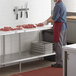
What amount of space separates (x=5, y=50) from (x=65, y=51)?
2364 millimetres

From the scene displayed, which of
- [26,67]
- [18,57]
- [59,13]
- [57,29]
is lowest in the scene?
[26,67]

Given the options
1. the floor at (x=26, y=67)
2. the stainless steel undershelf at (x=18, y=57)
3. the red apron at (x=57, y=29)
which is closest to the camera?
the stainless steel undershelf at (x=18, y=57)

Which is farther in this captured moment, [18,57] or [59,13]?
[59,13]

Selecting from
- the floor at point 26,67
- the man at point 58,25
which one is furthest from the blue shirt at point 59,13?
the floor at point 26,67

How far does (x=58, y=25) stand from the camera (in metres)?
6.29

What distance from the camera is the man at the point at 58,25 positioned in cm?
617

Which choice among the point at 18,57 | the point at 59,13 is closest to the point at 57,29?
the point at 59,13

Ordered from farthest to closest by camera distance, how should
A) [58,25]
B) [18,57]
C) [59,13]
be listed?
[58,25]
[59,13]
[18,57]

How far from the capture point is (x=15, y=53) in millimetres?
6391

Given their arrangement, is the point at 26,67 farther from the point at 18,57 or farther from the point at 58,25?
the point at 58,25

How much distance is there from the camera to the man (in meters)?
6.17

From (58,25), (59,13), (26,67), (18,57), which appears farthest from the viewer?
(26,67)

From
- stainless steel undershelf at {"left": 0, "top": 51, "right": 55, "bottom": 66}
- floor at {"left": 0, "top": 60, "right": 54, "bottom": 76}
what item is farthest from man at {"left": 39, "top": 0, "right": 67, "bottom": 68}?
floor at {"left": 0, "top": 60, "right": 54, "bottom": 76}

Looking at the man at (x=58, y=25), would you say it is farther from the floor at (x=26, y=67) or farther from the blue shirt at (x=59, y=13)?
the floor at (x=26, y=67)
